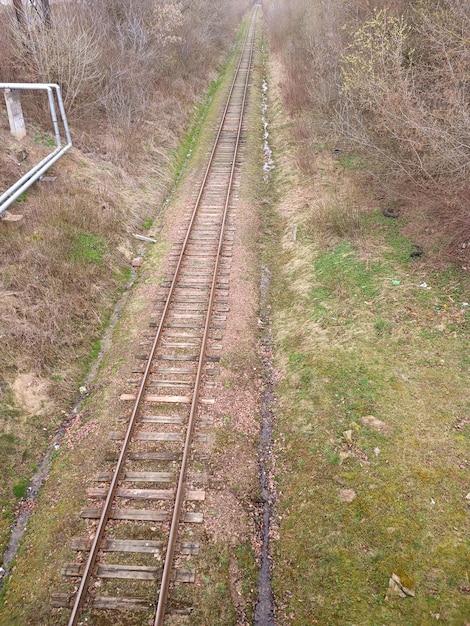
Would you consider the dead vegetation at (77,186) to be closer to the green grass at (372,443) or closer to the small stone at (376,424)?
the green grass at (372,443)

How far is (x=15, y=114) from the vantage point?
52.7 feet

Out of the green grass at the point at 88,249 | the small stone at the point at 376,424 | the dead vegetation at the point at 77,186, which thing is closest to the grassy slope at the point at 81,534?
the dead vegetation at the point at 77,186

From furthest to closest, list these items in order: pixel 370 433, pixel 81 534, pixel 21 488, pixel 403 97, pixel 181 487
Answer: pixel 403 97, pixel 370 433, pixel 21 488, pixel 181 487, pixel 81 534

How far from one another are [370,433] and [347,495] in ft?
4.89

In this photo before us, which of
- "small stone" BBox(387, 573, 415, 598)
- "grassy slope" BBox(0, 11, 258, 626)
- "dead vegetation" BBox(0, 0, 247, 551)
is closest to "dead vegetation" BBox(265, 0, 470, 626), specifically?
"small stone" BBox(387, 573, 415, 598)

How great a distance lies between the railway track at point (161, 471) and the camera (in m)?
6.97

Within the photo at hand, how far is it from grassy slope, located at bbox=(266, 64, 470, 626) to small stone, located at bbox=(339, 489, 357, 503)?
4 cm

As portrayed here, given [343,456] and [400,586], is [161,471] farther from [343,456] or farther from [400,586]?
[400,586]

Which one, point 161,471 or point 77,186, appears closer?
point 161,471

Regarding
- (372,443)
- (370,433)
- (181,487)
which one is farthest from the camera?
(370,433)

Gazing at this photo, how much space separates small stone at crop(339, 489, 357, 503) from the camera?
310 inches

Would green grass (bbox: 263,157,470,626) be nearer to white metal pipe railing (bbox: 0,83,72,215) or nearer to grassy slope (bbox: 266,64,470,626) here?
grassy slope (bbox: 266,64,470,626)

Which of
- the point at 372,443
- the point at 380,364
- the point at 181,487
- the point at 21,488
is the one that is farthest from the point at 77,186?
the point at 372,443

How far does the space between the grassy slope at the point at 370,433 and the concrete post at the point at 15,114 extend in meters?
11.8
